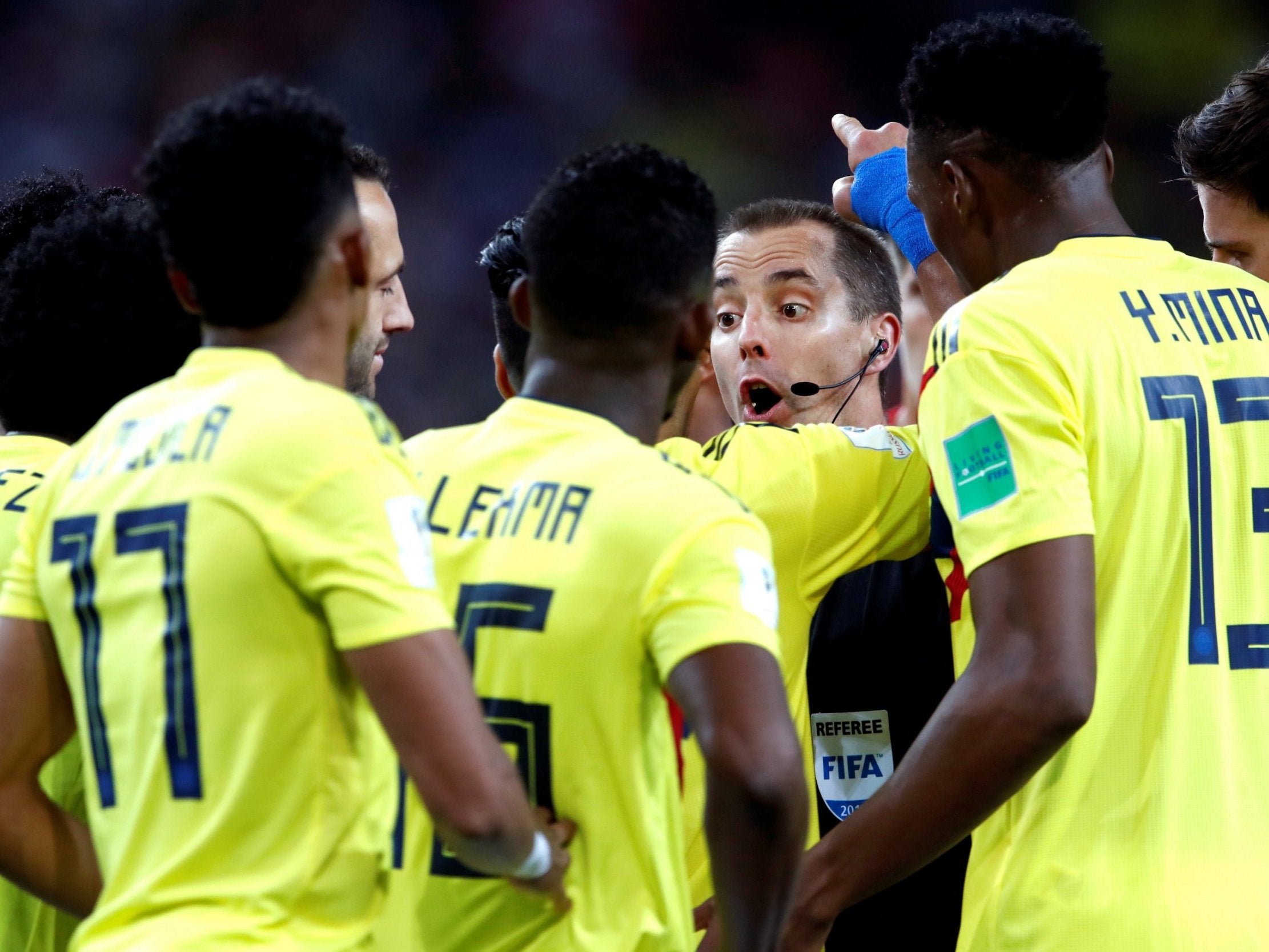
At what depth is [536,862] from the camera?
178cm

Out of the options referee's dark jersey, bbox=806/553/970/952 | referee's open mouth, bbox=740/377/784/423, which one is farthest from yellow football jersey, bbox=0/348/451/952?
referee's open mouth, bbox=740/377/784/423

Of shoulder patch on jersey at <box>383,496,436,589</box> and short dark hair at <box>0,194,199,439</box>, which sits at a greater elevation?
short dark hair at <box>0,194,199,439</box>

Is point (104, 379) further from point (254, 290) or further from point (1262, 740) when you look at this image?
point (1262, 740)

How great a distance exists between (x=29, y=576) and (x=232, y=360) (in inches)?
16.3

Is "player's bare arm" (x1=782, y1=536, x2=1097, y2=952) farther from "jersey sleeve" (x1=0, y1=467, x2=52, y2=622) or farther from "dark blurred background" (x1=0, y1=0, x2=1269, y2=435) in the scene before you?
"dark blurred background" (x1=0, y1=0, x2=1269, y2=435)

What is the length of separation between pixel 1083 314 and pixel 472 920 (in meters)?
1.31

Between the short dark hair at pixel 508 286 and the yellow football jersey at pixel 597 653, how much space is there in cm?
72

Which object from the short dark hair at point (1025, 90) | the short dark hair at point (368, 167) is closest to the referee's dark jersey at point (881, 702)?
the short dark hair at point (1025, 90)

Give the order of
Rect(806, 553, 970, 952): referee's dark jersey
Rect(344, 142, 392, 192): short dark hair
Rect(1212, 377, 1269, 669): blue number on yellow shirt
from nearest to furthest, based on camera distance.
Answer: Rect(1212, 377, 1269, 669): blue number on yellow shirt → Rect(806, 553, 970, 952): referee's dark jersey → Rect(344, 142, 392, 192): short dark hair

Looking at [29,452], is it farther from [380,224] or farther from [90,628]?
[380,224]

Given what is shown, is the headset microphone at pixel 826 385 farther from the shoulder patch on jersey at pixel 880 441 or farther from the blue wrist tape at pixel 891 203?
the shoulder patch on jersey at pixel 880 441

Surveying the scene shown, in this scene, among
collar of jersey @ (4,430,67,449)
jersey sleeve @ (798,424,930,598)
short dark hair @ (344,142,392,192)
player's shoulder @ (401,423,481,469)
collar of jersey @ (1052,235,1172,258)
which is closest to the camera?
player's shoulder @ (401,423,481,469)

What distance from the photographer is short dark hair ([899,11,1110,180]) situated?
2.43m

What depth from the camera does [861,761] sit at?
3.02 metres
